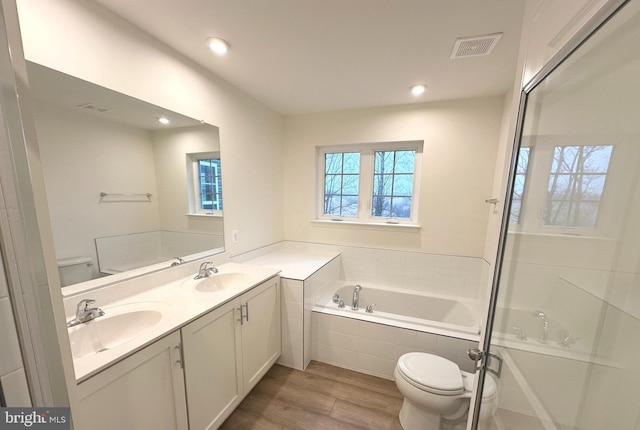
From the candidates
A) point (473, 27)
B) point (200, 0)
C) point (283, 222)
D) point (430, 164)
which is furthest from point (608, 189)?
point (283, 222)

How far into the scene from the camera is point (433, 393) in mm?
1380

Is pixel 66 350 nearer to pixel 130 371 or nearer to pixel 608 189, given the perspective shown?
pixel 130 371

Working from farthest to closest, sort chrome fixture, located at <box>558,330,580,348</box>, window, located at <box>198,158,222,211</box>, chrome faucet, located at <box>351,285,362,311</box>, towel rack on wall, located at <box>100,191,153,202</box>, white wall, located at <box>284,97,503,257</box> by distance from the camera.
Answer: chrome faucet, located at <box>351,285,362,311</box> → white wall, located at <box>284,97,503,257</box> → window, located at <box>198,158,222,211</box> → towel rack on wall, located at <box>100,191,153,202</box> → chrome fixture, located at <box>558,330,580,348</box>

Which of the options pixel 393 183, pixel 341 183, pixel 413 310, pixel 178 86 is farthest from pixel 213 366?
pixel 393 183

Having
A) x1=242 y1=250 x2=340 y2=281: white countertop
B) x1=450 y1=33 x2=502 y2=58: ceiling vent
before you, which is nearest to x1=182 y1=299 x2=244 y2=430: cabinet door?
x1=242 y1=250 x2=340 y2=281: white countertop

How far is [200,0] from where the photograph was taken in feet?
3.83

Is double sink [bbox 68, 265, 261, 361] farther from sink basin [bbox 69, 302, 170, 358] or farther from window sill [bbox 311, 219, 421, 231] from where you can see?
window sill [bbox 311, 219, 421, 231]

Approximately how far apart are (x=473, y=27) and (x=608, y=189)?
125cm

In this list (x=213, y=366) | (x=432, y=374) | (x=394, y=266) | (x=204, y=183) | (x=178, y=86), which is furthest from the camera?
(x=394, y=266)

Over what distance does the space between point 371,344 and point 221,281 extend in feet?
4.41

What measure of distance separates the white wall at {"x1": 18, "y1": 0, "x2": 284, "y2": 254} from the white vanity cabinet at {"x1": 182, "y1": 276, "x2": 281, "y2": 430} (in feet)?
2.25

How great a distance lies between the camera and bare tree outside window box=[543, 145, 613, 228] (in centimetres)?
59

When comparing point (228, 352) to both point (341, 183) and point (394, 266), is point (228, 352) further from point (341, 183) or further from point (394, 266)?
point (341, 183)

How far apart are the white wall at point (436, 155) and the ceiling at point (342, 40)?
0.24 meters
